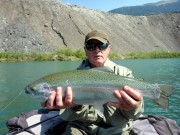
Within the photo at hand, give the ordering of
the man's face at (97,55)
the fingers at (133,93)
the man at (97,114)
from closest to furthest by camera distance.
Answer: the fingers at (133,93) → the man at (97,114) → the man's face at (97,55)

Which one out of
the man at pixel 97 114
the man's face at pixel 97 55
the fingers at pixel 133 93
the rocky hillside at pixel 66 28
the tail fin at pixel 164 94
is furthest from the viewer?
the rocky hillside at pixel 66 28

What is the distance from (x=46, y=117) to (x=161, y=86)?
3.48m

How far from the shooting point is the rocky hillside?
79062 millimetres

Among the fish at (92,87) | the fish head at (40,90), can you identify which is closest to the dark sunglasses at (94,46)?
the fish at (92,87)

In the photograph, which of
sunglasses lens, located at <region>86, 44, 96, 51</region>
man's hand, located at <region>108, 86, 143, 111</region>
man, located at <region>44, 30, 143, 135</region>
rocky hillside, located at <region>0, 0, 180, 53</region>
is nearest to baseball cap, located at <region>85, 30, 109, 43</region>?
man, located at <region>44, 30, 143, 135</region>

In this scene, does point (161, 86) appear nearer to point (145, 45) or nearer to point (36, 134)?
point (36, 134)

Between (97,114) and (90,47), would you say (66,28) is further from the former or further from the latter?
(97,114)

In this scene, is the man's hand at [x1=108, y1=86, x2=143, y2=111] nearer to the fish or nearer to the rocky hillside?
the fish

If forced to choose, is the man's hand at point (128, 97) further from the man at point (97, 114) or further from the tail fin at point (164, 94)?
the tail fin at point (164, 94)

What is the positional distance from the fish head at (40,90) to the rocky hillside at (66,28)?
70.2m

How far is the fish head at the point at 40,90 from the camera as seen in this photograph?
5168 millimetres

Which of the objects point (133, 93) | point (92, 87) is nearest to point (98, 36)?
point (92, 87)

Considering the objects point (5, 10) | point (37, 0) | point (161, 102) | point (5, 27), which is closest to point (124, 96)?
point (161, 102)

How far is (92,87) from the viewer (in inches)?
206
